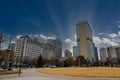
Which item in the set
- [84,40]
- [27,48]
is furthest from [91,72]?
[84,40]

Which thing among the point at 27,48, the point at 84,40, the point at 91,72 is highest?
the point at 84,40

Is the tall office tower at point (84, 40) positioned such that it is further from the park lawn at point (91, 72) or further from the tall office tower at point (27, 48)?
the park lawn at point (91, 72)

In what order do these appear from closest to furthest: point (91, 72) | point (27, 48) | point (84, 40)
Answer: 1. point (91, 72)
2. point (27, 48)
3. point (84, 40)

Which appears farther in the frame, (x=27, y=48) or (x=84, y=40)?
(x=84, y=40)

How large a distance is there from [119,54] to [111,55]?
10.6 meters

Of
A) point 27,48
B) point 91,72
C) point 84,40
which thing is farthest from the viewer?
point 84,40

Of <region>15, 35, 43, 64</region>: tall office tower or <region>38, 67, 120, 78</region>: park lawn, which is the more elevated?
<region>15, 35, 43, 64</region>: tall office tower

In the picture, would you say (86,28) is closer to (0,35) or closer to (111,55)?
(111,55)

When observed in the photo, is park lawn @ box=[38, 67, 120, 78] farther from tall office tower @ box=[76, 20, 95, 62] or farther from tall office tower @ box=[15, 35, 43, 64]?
tall office tower @ box=[76, 20, 95, 62]

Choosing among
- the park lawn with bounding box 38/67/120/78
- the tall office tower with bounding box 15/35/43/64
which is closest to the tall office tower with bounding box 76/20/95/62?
the tall office tower with bounding box 15/35/43/64

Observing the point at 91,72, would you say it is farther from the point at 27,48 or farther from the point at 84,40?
the point at 84,40

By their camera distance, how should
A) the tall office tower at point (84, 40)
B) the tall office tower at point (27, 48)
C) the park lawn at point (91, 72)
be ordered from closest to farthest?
the park lawn at point (91, 72) → the tall office tower at point (27, 48) → the tall office tower at point (84, 40)

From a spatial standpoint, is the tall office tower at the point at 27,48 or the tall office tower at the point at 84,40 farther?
the tall office tower at the point at 84,40

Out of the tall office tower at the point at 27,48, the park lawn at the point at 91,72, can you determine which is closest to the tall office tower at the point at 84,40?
the tall office tower at the point at 27,48
